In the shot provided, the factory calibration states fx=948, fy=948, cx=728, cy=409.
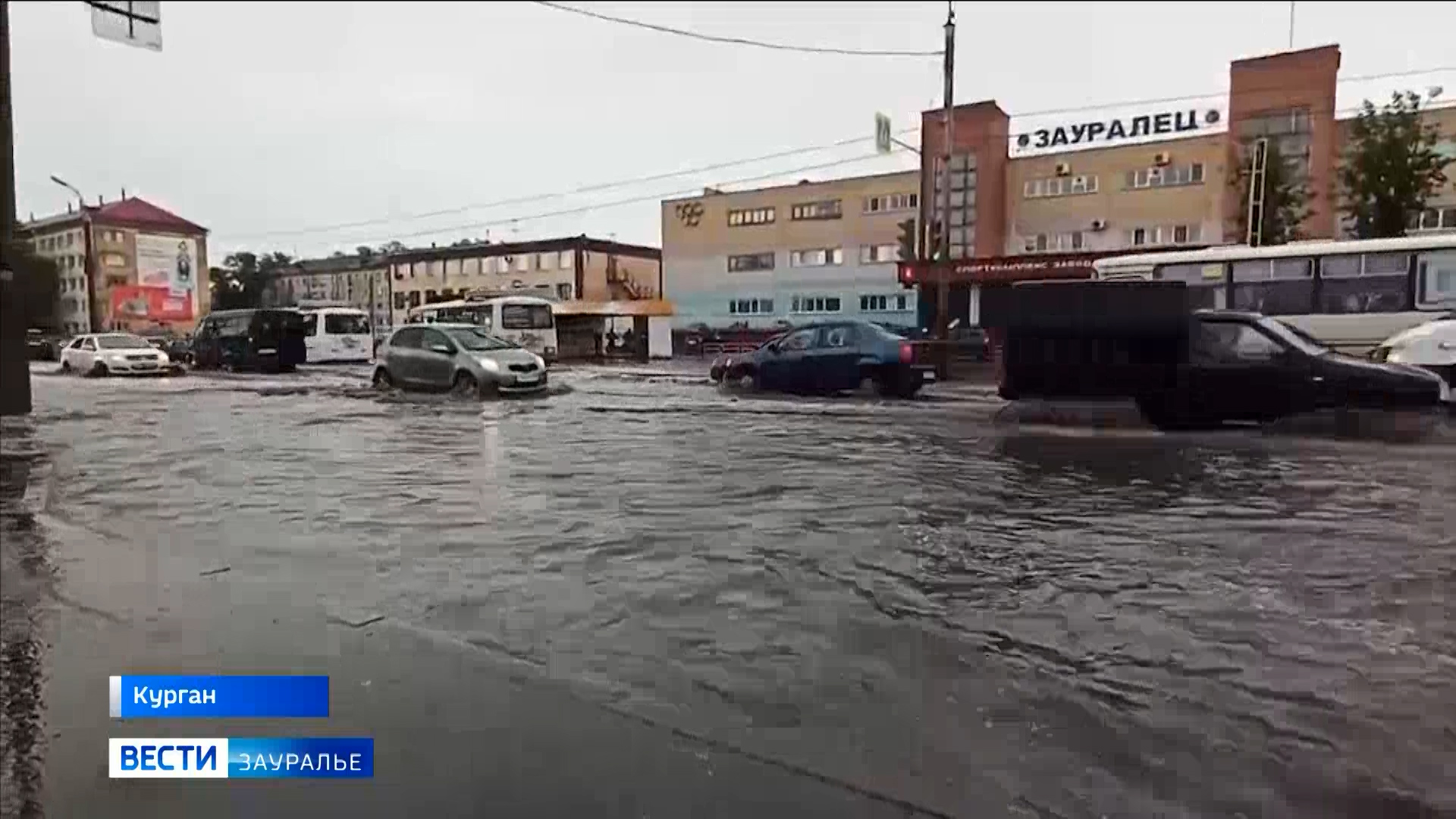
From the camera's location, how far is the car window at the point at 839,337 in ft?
49.9

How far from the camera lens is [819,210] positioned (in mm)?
35906

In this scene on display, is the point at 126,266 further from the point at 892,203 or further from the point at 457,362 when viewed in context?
the point at 892,203

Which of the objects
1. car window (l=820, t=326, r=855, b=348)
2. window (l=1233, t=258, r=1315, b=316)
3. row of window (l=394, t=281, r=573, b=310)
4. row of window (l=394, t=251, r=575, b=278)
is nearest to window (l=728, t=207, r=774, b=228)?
row of window (l=394, t=251, r=575, b=278)

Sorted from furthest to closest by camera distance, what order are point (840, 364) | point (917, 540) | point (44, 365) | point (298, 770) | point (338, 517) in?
point (840, 364) → point (338, 517) → point (917, 540) → point (44, 365) → point (298, 770)

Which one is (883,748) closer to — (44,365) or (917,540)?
(917,540)

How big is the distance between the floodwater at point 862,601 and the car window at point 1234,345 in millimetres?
1382

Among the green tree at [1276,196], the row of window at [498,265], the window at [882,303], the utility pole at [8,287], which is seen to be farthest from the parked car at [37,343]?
the green tree at [1276,196]

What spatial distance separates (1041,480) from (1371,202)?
19.1 m

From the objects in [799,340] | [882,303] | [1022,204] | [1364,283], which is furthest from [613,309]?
[1364,283]

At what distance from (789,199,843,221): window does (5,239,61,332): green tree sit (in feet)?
112

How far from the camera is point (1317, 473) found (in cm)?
759

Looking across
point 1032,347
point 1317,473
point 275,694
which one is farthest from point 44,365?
point 1032,347

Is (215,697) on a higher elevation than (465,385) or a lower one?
lower

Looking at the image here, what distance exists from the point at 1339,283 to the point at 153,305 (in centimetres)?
1461
